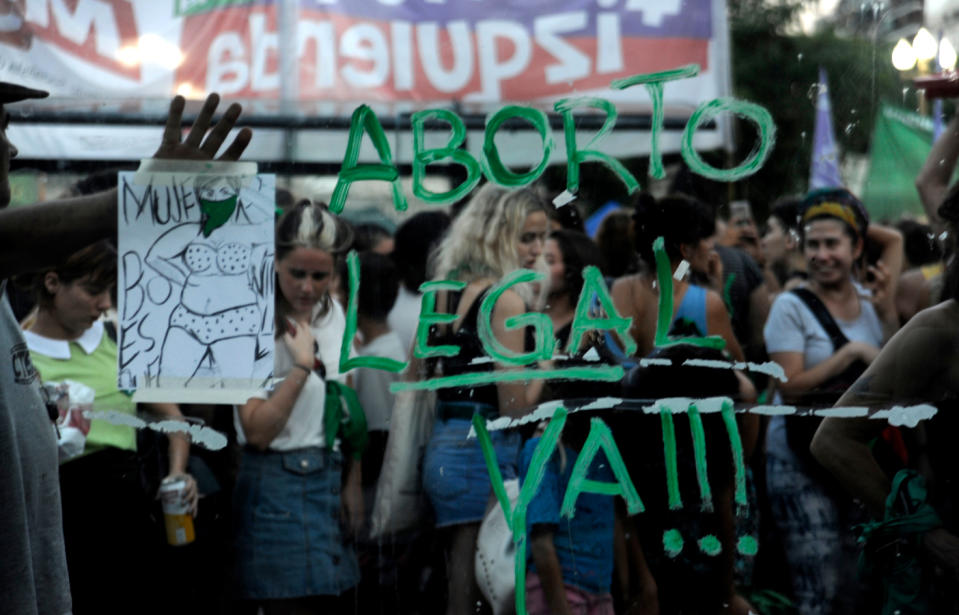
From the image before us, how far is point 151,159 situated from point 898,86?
1818mm

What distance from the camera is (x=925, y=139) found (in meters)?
2.86

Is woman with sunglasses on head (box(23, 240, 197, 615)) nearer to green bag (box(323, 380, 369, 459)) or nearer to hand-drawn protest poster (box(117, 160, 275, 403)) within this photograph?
hand-drawn protest poster (box(117, 160, 275, 403))

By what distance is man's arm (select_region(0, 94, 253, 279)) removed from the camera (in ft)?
6.43

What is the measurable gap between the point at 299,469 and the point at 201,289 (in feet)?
1.81

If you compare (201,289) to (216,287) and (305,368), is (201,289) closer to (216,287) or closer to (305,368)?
(216,287)

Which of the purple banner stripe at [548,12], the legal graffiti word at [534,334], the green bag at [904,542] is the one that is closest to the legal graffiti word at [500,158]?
the legal graffiti word at [534,334]

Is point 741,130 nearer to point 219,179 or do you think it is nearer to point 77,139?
point 219,179

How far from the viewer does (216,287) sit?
2.53m

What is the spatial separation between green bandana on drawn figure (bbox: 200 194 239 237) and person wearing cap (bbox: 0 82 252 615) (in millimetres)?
392

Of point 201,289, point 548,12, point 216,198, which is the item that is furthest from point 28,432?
point 548,12

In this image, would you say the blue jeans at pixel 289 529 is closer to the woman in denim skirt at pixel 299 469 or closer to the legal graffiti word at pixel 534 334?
the woman in denim skirt at pixel 299 469

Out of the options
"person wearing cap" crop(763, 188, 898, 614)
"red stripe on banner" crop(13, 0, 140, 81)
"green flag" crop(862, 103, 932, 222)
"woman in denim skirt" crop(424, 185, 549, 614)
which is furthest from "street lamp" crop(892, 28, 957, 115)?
"red stripe on banner" crop(13, 0, 140, 81)

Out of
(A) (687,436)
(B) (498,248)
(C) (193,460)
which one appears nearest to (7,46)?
(C) (193,460)

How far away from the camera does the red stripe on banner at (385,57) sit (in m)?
2.88
